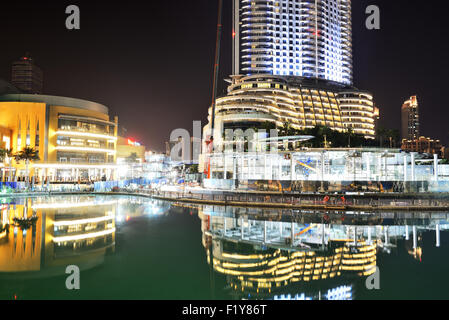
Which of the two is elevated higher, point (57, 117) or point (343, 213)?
point (57, 117)

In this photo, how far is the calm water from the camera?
13.6 m

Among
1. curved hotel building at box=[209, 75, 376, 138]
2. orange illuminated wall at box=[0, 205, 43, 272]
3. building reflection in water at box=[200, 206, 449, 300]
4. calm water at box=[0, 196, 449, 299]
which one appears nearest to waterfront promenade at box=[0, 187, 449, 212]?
building reflection in water at box=[200, 206, 449, 300]

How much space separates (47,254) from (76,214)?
14.5m

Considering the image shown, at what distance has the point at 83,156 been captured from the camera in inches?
3314

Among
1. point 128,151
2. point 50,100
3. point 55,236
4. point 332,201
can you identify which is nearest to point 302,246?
point 332,201

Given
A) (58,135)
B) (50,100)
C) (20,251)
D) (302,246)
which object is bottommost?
(20,251)

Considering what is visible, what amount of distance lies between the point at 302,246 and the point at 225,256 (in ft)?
17.5

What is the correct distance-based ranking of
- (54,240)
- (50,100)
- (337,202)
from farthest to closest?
(50,100) < (337,202) < (54,240)

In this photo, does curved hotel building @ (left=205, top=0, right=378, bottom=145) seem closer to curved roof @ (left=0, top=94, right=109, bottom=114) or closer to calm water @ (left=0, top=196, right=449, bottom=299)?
curved roof @ (left=0, top=94, right=109, bottom=114)

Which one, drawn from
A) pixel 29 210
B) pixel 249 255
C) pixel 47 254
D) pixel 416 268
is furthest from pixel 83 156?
pixel 416 268

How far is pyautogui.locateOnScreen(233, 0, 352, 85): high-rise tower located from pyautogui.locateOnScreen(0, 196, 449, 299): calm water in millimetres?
117103

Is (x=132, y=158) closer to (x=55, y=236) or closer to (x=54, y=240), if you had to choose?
(x=55, y=236)

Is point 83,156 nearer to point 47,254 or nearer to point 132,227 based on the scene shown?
point 132,227

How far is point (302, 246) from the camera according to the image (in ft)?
66.8
